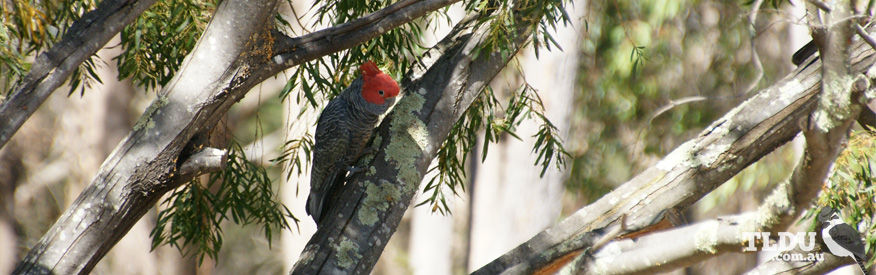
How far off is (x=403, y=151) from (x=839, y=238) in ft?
3.46

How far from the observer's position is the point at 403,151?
1.82m

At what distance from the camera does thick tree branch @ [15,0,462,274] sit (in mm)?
1372

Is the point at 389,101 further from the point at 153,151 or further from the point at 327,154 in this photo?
the point at 153,151

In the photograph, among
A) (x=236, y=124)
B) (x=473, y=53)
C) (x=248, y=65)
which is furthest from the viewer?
(x=236, y=124)

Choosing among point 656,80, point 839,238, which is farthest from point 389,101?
point 656,80

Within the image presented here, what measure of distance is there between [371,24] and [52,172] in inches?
169

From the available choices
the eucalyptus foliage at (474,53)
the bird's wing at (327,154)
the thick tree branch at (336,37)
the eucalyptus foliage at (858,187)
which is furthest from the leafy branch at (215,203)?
the eucalyptus foliage at (858,187)

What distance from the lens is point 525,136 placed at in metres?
4.52

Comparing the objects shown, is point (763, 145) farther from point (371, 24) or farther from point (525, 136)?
point (525, 136)

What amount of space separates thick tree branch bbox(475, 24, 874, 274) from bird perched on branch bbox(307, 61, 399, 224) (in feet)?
1.72

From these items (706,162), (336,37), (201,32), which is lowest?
(706,162)

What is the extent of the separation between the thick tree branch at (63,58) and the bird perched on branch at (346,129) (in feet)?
2.10

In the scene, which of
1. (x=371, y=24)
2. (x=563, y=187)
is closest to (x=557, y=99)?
(x=563, y=187)

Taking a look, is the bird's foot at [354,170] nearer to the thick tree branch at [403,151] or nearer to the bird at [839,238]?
the thick tree branch at [403,151]
